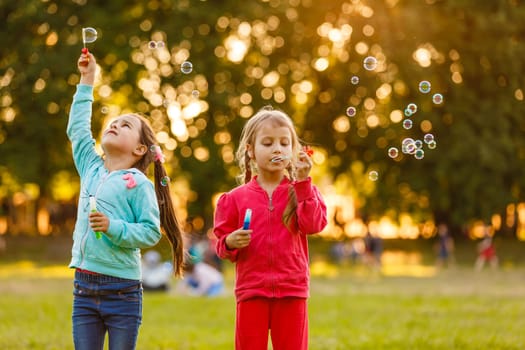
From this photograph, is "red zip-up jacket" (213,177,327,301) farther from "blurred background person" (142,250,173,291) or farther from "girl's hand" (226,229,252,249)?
"blurred background person" (142,250,173,291)

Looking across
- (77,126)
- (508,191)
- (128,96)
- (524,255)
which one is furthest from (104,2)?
(77,126)

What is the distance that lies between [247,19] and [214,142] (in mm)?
4151

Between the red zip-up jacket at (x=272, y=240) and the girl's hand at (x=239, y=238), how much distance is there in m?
0.10

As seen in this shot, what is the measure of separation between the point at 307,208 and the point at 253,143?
517 mm

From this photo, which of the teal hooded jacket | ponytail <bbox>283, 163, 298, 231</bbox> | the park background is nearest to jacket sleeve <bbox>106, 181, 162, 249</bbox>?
the teal hooded jacket

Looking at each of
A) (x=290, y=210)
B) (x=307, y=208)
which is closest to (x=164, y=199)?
(x=290, y=210)

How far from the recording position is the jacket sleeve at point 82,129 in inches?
195

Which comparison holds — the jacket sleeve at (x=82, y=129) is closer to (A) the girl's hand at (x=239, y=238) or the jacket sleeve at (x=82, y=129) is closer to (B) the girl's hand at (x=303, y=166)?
(A) the girl's hand at (x=239, y=238)

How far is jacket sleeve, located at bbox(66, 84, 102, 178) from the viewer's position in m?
4.96

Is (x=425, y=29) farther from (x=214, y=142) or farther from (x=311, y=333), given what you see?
(x=311, y=333)

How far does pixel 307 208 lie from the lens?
4.64 m

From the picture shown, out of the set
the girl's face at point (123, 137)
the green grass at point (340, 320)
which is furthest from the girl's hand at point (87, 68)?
the green grass at point (340, 320)

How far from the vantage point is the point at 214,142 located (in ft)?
93.4

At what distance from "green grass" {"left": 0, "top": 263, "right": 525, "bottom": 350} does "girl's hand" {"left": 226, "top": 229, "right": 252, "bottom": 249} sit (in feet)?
12.4
